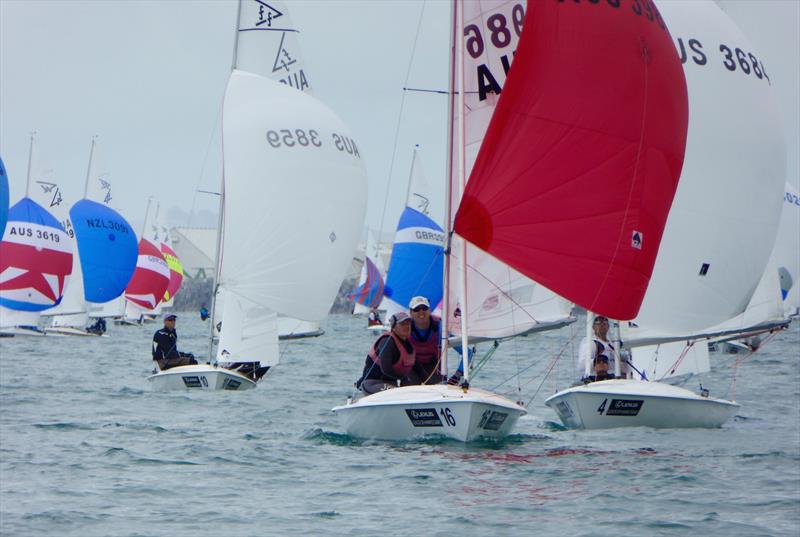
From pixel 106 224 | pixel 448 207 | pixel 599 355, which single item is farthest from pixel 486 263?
pixel 106 224

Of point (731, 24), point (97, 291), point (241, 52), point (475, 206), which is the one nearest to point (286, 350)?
point (97, 291)

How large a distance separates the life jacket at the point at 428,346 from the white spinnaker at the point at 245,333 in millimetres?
7431

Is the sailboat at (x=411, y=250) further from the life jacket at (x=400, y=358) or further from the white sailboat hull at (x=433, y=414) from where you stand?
the white sailboat hull at (x=433, y=414)

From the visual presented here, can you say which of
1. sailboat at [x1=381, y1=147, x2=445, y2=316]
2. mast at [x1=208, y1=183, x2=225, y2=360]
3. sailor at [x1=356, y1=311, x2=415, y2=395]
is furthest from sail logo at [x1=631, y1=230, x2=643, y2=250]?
sailboat at [x1=381, y1=147, x2=445, y2=316]

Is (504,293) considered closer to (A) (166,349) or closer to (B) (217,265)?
(B) (217,265)

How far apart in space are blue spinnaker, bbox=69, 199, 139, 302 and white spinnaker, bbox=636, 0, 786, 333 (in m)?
29.8

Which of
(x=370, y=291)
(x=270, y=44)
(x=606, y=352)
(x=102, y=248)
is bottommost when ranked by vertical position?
(x=370, y=291)

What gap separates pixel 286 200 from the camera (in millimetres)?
19609

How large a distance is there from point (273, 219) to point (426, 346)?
22.3 ft

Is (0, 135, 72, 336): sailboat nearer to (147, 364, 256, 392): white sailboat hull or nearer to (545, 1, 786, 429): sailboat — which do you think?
(147, 364, 256, 392): white sailboat hull

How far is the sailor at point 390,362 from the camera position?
12969 millimetres

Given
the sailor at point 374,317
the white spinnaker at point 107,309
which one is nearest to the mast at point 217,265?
the white spinnaker at point 107,309

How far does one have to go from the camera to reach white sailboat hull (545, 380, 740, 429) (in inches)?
531

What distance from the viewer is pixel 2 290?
37.3 m
